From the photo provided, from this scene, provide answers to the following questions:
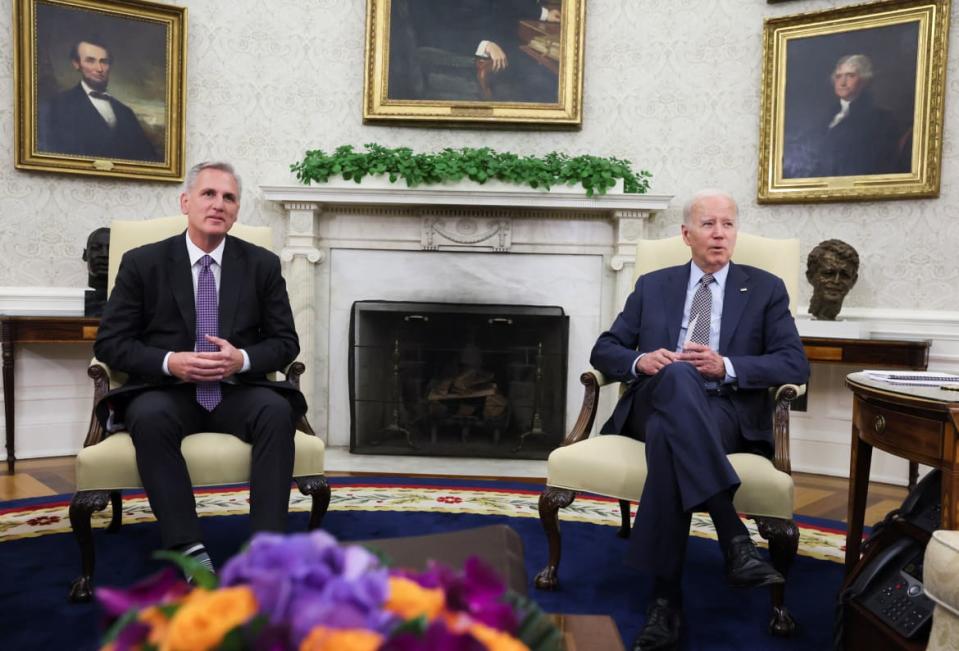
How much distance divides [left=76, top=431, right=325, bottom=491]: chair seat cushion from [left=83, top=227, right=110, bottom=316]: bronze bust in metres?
2.03

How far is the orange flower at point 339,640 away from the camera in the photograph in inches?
22.4

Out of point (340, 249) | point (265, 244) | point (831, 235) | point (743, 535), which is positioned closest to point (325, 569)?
point (743, 535)

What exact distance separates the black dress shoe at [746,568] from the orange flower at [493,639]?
5.46 ft

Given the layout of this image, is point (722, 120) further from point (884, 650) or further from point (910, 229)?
point (884, 650)

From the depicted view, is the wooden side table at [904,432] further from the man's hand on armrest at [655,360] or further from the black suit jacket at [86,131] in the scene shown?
the black suit jacket at [86,131]

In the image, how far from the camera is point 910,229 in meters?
4.44

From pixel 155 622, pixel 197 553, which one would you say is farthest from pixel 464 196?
pixel 155 622

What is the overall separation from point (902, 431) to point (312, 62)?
4410 millimetres

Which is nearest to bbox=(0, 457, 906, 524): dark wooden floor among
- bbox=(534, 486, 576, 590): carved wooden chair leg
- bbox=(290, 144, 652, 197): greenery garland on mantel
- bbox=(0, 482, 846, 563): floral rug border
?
bbox=(0, 482, 846, 563): floral rug border

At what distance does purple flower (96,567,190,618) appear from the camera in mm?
625

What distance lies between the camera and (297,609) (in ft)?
1.94

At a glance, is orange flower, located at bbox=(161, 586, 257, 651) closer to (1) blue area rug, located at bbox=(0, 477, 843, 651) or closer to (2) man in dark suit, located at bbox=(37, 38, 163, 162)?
(1) blue area rug, located at bbox=(0, 477, 843, 651)

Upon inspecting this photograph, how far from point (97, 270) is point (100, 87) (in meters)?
1.31

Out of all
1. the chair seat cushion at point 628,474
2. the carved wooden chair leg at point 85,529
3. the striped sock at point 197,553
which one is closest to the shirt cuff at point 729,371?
the chair seat cushion at point 628,474
